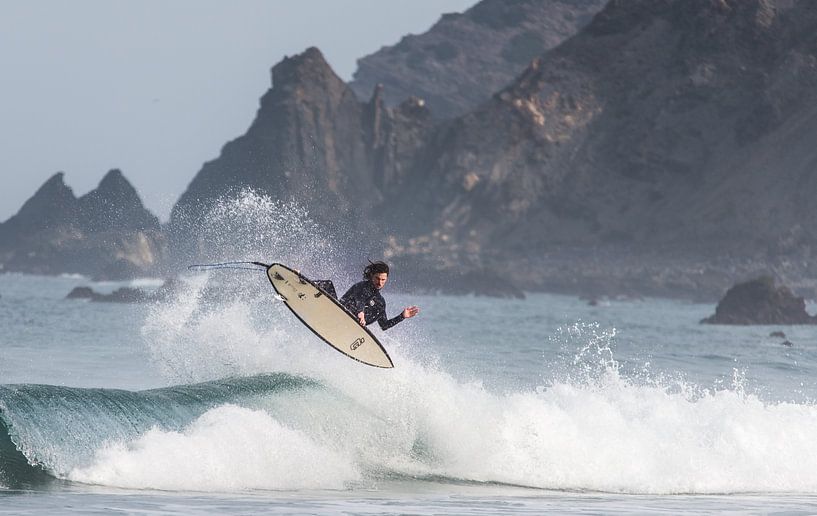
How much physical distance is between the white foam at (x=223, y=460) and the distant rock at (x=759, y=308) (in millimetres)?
79717

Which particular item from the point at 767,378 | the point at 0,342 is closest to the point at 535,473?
the point at 767,378

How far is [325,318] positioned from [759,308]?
80.7 meters

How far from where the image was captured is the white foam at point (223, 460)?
14.7 meters

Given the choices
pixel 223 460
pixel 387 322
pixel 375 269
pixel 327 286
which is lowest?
pixel 223 460

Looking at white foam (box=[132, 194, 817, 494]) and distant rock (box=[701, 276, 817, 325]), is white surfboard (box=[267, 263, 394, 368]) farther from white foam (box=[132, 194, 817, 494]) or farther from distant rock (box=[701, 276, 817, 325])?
distant rock (box=[701, 276, 817, 325])

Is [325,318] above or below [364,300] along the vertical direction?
below

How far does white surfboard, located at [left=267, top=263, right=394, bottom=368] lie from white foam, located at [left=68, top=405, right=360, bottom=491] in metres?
1.76

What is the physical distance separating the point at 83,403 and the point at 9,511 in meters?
3.18

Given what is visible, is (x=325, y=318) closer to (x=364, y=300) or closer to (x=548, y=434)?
(x=364, y=300)

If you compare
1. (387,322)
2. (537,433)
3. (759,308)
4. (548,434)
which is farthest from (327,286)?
(759,308)

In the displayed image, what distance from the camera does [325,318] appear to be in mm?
17844

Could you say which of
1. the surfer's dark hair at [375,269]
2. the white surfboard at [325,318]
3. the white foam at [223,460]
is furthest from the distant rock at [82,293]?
the white foam at [223,460]

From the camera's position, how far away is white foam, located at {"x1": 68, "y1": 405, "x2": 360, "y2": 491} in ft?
48.1

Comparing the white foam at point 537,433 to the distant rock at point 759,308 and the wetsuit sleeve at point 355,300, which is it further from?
the distant rock at point 759,308
